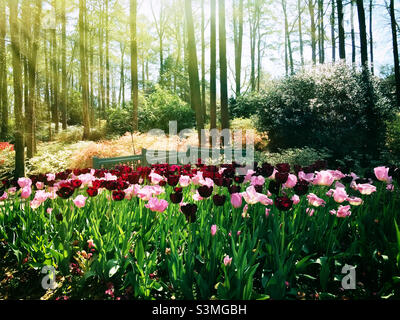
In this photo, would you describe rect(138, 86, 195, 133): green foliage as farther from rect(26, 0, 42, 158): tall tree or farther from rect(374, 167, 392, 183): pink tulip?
rect(374, 167, 392, 183): pink tulip

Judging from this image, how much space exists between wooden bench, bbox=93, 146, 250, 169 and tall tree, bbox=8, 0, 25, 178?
2830 millimetres

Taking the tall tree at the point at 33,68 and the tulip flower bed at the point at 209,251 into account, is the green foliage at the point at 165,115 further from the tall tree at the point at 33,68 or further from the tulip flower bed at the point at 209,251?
the tulip flower bed at the point at 209,251

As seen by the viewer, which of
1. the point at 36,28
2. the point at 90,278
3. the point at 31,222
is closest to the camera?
the point at 90,278

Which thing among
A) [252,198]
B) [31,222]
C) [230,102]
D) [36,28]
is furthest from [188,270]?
[230,102]

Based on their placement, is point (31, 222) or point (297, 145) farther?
point (297, 145)

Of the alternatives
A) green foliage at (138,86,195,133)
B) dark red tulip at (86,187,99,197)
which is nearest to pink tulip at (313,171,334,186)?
dark red tulip at (86,187,99,197)

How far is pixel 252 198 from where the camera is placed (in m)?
2.00

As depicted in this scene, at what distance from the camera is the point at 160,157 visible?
7.77 m

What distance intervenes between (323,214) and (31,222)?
8.03 feet

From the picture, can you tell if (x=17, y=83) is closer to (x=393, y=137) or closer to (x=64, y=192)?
(x=64, y=192)

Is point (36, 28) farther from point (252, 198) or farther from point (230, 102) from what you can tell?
point (230, 102)

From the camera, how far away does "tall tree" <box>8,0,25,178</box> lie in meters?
7.34

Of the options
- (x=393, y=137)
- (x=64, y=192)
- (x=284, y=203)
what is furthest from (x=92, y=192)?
A: (x=393, y=137)

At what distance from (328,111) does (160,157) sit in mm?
5656
